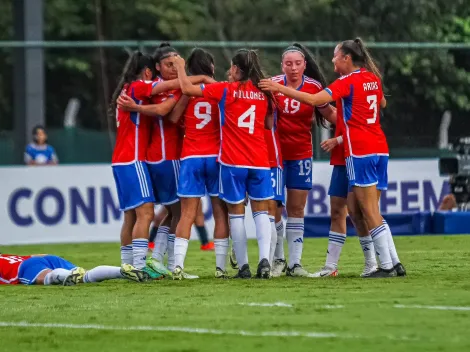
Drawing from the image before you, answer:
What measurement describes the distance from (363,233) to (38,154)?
1012 cm

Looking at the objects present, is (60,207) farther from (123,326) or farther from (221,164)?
(123,326)

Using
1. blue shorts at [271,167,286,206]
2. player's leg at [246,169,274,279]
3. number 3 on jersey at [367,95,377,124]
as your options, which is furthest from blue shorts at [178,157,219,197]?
number 3 on jersey at [367,95,377,124]

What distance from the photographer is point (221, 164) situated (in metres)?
13.0

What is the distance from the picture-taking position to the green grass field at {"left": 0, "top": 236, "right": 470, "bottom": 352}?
8383mm

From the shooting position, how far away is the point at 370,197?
1271 cm

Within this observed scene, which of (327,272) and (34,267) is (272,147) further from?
(34,267)

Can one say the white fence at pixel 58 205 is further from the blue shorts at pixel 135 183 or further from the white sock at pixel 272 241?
the blue shorts at pixel 135 183

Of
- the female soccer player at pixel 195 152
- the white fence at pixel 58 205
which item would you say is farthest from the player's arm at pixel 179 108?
the white fence at pixel 58 205

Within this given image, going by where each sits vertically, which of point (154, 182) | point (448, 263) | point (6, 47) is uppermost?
point (6, 47)

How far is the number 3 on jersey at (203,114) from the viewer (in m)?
13.0

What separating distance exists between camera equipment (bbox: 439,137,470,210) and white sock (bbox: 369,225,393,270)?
384 inches

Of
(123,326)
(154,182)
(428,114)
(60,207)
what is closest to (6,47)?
(60,207)

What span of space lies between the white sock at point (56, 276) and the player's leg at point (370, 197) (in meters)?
2.75

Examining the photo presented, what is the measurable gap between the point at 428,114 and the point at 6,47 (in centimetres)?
729
